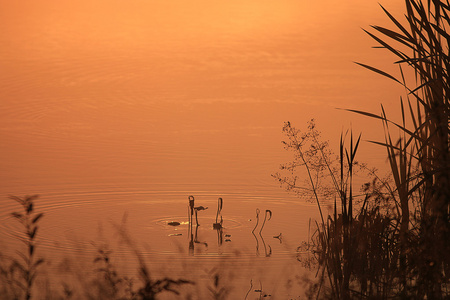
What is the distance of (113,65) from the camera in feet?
29.0

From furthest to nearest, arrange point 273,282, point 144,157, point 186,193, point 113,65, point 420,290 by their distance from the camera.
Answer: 1. point 113,65
2. point 144,157
3. point 186,193
4. point 273,282
5. point 420,290

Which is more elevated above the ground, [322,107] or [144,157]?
[322,107]

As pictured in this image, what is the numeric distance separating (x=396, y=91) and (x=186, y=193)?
3.56 m

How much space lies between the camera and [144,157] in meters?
5.95

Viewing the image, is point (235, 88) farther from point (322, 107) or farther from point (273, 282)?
point (273, 282)

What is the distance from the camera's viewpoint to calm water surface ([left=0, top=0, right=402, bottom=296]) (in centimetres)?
442

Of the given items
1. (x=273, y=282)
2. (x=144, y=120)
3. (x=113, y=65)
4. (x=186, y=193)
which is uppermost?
(x=113, y=65)

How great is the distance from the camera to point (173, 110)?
23.8 feet

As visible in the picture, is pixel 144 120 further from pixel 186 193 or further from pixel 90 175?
pixel 186 193

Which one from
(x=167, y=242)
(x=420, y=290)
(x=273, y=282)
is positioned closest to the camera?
(x=420, y=290)

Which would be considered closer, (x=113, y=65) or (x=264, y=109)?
(x=264, y=109)

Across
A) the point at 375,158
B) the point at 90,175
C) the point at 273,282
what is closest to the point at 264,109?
the point at 375,158

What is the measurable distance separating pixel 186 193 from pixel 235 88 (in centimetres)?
309

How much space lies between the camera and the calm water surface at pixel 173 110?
4418 millimetres
